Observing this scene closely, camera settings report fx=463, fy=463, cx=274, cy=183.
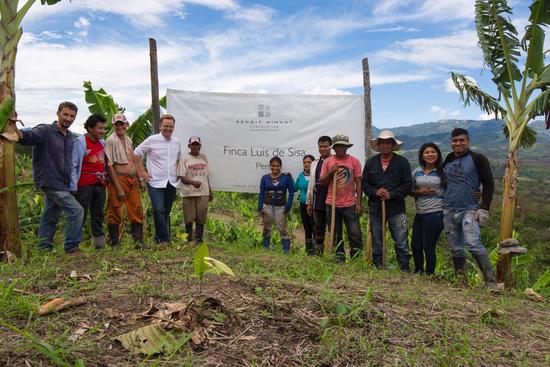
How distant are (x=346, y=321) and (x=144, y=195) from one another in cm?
575

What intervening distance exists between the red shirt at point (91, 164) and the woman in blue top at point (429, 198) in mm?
3542

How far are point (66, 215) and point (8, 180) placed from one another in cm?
62

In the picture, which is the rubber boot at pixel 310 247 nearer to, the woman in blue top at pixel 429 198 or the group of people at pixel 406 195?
the group of people at pixel 406 195

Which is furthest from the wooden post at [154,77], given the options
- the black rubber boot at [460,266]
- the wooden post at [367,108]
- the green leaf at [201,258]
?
the black rubber boot at [460,266]

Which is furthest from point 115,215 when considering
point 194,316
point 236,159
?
point 194,316

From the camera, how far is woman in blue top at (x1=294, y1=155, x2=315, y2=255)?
6.50m

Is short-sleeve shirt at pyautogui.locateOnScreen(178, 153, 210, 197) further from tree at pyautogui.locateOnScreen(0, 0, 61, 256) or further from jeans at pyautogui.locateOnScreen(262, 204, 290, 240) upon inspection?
tree at pyautogui.locateOnScreen(0, 0, 61, 256)

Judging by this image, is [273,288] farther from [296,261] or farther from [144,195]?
[144,195]

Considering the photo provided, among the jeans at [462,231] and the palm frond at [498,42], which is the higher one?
the palm frond at [498,42]

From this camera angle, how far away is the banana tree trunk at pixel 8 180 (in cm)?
436

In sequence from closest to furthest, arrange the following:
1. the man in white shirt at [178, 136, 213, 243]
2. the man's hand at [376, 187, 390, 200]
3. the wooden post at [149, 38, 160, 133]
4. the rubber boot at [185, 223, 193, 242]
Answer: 1. the man's hand at [376, 187, 390, 200]
2. the man in white shirt at [178, 136, 213, 243]
3. the rubber boot at [185, 223, 193, 242]
4. the wooden post at [149, 38, 160, 133]

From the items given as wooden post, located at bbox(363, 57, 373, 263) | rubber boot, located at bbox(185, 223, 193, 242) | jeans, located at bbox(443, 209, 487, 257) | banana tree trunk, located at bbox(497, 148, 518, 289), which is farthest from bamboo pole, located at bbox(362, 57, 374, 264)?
rubber boot, located at bbox(185, 223, 193, 242)

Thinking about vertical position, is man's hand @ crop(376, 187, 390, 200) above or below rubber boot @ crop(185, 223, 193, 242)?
above

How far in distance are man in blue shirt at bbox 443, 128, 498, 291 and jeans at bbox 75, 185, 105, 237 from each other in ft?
12.6
